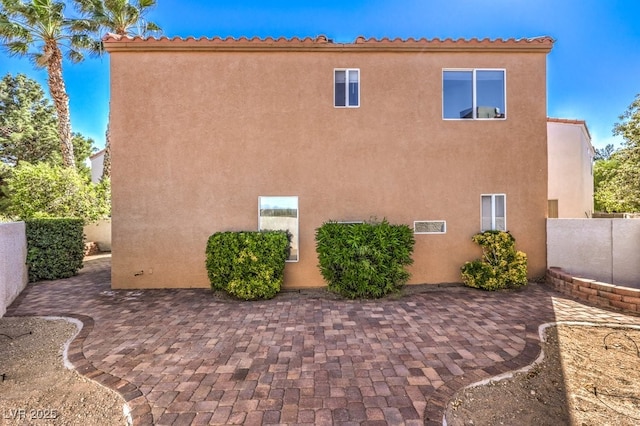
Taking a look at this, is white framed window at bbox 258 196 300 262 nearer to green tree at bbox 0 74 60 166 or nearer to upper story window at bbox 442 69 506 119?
upper story window at bbox 442 69 506 119

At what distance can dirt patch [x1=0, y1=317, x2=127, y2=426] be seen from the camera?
9.80 feet

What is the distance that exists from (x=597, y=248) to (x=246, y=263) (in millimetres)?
8920

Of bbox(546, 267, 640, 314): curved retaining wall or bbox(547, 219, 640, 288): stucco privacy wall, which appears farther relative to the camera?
bbox(547, 219, 640, 288): stucco privacy wall

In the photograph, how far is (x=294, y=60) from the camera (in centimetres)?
786

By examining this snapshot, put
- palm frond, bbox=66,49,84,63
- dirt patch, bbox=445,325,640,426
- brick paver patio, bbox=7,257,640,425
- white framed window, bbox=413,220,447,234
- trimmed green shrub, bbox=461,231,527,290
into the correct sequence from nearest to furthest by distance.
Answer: dirt patch, bbox=445,325,640,426
brick paver patio, bbox=7,257,640,425
trimmed green shrub, bbox=461,231,527,290
white framed window, bbox=413,220,447,234
palm frond, bbox=66,49,84,63

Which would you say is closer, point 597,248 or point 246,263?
point 246,263

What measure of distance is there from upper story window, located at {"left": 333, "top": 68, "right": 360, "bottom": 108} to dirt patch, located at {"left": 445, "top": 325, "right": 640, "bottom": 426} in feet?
22.0

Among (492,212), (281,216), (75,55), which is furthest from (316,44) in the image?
(75,55)

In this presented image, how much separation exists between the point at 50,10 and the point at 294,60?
12443 millimetres

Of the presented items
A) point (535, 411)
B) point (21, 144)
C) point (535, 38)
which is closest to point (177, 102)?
point (535, 411)

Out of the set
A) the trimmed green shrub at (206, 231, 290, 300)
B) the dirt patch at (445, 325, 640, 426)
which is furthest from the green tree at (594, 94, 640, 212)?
the trimmed green shrub at (206, 231, 290, 300)

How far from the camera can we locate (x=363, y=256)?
6.95 metres

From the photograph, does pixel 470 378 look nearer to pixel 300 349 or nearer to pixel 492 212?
pixel 300 349

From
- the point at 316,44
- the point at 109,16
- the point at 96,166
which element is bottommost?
the point at 96,166
